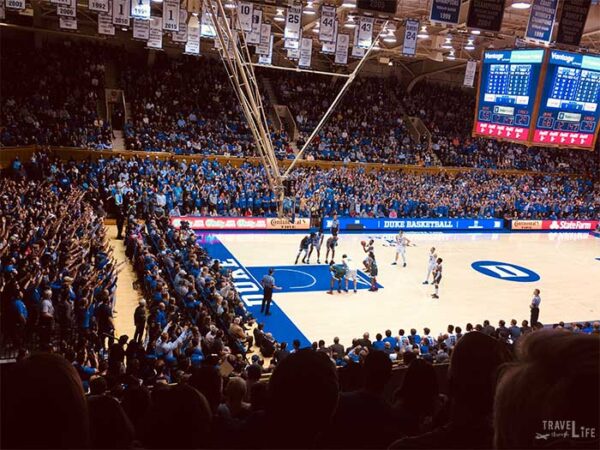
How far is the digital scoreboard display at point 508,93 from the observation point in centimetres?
1410

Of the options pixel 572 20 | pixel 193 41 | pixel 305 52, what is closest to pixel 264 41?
pixel 193 41

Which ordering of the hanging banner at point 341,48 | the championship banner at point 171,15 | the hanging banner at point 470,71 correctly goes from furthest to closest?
1. the hanging banner at point 470,71
2. the hanging banner at point 341,48
3. the championship banner at point 171,15

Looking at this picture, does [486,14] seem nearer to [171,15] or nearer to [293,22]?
[293,22]

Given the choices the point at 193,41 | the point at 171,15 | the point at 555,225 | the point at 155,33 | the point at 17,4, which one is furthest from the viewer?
the point at 555,225

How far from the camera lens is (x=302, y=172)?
30891mm

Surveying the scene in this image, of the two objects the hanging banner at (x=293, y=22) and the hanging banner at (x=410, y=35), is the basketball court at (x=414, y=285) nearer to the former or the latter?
the hanging banner at (x=410, y=35)

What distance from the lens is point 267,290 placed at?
49.7ft

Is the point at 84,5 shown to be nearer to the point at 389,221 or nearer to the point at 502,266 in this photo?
the point at 389,221

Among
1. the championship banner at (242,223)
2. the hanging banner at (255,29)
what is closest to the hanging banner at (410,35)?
the hanging banner at (255,29)

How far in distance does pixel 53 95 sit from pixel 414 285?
69.1 feet

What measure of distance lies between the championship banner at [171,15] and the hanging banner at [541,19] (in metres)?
11.9

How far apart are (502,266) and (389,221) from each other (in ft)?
25.8

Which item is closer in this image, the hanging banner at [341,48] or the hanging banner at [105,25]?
the hanging banner at [105,25]

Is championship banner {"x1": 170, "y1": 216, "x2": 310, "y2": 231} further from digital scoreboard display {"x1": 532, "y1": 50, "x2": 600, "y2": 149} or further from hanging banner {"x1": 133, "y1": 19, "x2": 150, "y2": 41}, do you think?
digital scoreboard display {"x1": 532, "y1": 50, "x2": 600, "y2": 149}
